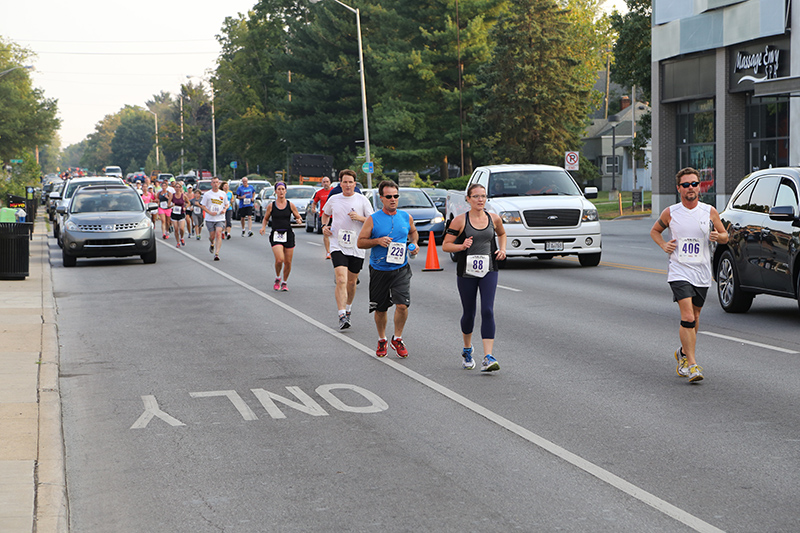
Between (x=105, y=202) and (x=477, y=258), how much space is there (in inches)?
641

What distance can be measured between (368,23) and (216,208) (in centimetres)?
6235

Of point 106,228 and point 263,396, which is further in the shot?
point 106,228

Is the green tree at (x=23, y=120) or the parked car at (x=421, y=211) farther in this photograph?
the green tree at (x=23, y=120)

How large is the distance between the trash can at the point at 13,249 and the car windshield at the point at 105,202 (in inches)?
176

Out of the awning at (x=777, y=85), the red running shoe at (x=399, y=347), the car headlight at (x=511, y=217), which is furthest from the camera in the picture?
the awning at (x=777, y=85)

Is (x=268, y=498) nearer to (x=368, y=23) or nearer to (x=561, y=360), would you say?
(x=561, y=360)

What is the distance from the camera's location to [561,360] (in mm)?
10344

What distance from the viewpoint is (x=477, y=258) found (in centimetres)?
965

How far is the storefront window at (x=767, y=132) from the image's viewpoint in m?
36.5

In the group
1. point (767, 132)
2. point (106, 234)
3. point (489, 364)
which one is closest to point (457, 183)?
point (767, 132)

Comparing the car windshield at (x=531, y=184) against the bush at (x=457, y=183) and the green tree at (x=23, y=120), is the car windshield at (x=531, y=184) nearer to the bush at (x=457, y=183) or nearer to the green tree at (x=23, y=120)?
the bush at (x=457, y=183)

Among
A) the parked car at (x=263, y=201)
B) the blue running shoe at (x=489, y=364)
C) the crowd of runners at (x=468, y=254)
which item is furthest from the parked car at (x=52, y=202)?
the blue running shoe at (x=489, y=364)

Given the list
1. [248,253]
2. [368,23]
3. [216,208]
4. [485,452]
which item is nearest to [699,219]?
[485,452]

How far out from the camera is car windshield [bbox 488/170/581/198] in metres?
21.7
